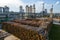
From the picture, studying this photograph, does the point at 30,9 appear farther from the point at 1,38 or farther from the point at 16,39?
the point at 1,38

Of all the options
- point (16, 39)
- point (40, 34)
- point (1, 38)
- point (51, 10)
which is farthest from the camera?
point (51, 10)

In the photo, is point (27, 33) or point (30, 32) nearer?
point (30, 32)

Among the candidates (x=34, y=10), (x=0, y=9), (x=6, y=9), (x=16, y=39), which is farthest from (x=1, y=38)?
(x=34, y=10)

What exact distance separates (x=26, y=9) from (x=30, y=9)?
2092mm

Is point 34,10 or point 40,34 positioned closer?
point 40,34

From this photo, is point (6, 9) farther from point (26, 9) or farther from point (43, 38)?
point (43, 38)

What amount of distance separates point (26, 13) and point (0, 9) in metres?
7.72

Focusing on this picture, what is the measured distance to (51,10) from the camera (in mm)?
39531

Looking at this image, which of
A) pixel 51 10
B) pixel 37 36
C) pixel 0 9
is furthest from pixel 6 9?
pixel 37 36

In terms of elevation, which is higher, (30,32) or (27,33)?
(30,32)

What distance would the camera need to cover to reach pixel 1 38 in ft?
11.4

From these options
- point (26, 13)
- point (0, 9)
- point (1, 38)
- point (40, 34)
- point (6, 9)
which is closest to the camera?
point (1, 38)

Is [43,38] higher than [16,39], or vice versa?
[43,38]

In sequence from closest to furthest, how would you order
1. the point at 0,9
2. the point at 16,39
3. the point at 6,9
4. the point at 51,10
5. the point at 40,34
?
1. the point at 40,34
2. the point at 16,39
3. the point at 0,9
4. the point at 6,9
5. the point at 51,10
